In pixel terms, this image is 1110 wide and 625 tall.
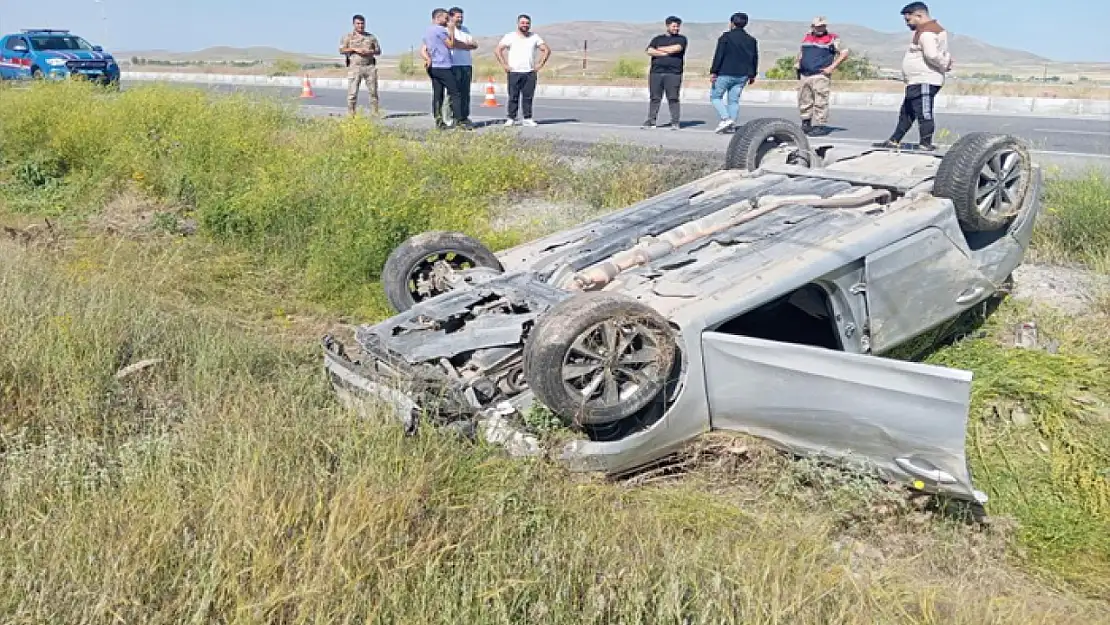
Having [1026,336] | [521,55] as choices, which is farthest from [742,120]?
[1026,336]

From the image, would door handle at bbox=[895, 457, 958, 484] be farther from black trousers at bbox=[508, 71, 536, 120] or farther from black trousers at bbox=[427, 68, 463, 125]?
black trousers at bbox=[508, 71, 536, 120]

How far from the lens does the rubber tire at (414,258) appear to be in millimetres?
4711

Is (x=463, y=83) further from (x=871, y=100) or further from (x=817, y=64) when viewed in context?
(x=871, y=100)

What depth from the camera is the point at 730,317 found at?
3607 millimetres

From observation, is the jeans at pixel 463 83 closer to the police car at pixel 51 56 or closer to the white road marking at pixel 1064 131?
the white road marking at pixel 1064 131

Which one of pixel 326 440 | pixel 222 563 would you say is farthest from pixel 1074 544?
pixel 222 563

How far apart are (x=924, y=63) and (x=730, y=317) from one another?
6.76 metres

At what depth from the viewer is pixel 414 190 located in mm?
7223

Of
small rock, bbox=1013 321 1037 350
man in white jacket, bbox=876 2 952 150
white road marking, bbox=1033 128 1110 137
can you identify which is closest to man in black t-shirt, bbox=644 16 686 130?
man in white jacket, bbox=876 2 952 150

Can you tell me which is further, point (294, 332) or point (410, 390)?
point (294, 332)

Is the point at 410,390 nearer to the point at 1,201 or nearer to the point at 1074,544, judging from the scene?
the point at 1074,544

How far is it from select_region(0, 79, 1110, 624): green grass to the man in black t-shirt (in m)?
7.54

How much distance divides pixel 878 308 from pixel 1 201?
862cm

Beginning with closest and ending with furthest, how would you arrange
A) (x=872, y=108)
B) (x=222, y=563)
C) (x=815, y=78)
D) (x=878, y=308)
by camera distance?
(x=222, y=563) → (x=878, y=308) → (x=815, y=78) → (x=872, y=108)
